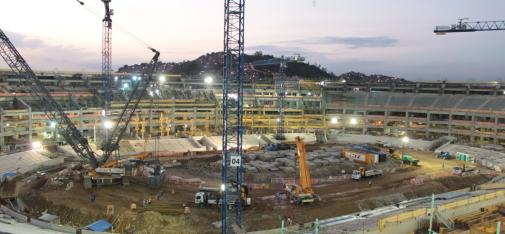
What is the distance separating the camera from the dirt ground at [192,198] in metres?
30.9

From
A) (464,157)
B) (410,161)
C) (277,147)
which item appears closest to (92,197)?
(277,147)

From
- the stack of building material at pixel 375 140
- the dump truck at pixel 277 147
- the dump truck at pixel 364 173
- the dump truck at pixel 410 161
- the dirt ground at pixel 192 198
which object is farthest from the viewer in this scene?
the stack of building material at pixel 375 140

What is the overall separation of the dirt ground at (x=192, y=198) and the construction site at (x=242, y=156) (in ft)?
0.48

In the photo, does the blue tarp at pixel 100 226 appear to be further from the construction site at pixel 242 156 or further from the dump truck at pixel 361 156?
the dump truck at pixel 361 156

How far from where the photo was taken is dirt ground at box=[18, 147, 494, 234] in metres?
30.9

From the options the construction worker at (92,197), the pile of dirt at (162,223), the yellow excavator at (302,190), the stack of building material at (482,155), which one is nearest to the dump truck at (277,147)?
the stack of building material at (482,155)

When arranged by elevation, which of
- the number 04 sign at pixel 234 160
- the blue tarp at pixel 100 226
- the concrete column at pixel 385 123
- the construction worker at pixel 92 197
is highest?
the number 04 sign at pixel 234 160

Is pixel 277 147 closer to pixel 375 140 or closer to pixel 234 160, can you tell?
pixel 375 140

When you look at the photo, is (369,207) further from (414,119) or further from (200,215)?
(414,119)

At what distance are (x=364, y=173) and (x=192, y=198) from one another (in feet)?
61.8

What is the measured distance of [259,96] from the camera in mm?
92438

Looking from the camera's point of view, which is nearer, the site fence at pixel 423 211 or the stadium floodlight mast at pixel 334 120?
the site fence at pixel 423 211

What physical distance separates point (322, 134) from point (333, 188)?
35173 mm

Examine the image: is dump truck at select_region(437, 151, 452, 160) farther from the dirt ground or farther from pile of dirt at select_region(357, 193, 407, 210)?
pile of dirt at select_region(357, 193, 407, 210)
